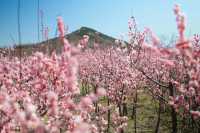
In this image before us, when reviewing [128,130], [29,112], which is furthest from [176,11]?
[128,130]

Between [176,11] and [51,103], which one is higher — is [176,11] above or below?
above

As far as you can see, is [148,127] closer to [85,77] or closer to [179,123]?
[179,123]

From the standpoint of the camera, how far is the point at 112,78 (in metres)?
17.0

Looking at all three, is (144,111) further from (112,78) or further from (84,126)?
(84,126)

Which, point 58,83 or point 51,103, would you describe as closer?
point 51,103

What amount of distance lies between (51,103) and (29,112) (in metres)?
0.57

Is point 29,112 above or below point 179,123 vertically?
above

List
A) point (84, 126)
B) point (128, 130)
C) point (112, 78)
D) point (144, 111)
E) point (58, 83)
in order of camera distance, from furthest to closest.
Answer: point (144, 111)
point (112, 78)
point (128, 130)
point (58, 83)
point (84, 126)

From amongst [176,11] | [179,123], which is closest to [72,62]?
[176,11]

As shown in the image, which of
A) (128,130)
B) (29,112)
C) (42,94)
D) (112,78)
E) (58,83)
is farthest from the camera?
(112,78)

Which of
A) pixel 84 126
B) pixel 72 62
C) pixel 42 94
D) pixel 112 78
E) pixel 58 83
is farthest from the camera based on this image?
pixel 112 78

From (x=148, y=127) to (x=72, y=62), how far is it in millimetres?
13929

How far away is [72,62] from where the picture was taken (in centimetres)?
332

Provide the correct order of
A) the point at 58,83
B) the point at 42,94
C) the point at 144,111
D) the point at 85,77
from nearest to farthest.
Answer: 1. the point at 42,94
2. the point at 58,83
3. the point at 144,111
4. the point at 85,77
